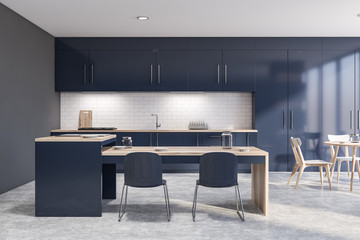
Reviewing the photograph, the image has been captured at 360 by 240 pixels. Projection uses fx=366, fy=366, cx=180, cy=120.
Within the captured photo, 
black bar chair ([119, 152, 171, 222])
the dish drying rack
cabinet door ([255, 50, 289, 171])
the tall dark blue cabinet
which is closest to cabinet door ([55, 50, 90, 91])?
the dish drying rack

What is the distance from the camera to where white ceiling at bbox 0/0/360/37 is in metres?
5.29

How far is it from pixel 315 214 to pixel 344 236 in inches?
31.4

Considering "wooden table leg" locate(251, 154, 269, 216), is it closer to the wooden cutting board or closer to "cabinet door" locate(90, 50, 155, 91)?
"cabinet door" locate(90, 50, 155, 91)

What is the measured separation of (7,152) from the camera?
547 cm

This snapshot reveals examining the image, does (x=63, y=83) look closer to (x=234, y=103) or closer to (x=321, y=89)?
(x=234, y=103)

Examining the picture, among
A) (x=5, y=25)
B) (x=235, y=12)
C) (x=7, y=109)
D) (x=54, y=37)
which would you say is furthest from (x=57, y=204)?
(x=54, y=37)

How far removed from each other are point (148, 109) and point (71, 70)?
5.78 feet

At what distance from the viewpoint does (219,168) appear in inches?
151

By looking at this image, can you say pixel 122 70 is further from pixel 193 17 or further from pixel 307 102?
pixel 307 102

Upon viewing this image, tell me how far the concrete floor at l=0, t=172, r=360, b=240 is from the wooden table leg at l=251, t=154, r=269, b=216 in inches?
3.6

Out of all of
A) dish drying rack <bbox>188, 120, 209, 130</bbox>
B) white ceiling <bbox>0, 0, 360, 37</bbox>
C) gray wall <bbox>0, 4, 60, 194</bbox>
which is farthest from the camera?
dish drying rack <bbox>188, 120, 209, 130</bbox>

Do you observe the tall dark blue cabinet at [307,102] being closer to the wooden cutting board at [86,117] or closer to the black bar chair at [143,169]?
the wooden cutting board at [86,117]

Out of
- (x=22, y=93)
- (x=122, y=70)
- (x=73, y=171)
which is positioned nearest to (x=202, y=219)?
(x=73, y=171)

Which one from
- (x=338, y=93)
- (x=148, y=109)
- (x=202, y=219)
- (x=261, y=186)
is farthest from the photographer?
(x=148, y=109)
